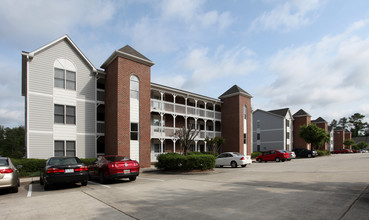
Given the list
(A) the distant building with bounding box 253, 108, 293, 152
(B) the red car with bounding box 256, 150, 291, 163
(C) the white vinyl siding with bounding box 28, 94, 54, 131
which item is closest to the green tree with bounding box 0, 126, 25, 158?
(A) the distant building with bounding box 253, 108, 293, 152

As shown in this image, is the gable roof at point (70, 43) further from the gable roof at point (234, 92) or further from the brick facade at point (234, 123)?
the brick facade at point (234, 123)

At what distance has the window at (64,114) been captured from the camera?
1898 cm

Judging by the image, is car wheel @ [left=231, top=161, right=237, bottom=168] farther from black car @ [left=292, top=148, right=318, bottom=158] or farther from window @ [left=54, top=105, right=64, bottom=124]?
black car @ [left=292, top=148, right=318, bottom=158]

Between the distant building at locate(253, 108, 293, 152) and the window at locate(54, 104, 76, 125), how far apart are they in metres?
39.6

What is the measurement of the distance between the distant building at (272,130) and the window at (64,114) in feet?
130

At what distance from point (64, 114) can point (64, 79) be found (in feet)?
9.42

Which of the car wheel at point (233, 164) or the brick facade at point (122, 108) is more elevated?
the brick facade at point (122, 108)

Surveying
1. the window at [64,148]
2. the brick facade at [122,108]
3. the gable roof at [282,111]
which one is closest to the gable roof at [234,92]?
the brick facade at [122,108]

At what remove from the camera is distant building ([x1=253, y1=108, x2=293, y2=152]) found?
4772 centimetres

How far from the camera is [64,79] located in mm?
19594

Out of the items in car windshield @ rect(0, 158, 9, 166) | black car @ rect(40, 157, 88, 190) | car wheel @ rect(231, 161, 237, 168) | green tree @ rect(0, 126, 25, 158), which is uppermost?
car windshield @ rect(0, 158, 9, 166)

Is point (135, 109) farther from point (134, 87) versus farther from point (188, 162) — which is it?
point (188, 162)

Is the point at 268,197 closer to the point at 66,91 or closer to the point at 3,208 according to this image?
the point at 3,208

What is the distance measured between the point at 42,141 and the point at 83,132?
10.2ft
